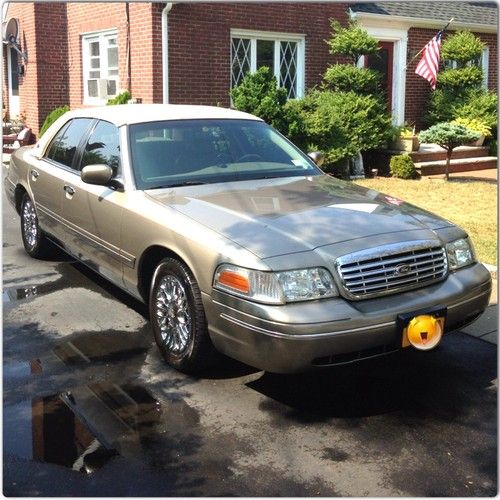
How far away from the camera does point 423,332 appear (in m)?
3.67

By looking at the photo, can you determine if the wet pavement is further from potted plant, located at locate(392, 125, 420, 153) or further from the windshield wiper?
potted plant, located at locate(392, 125, 420, 153)

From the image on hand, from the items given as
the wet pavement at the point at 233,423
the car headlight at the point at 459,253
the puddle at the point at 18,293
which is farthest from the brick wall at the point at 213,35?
the car headlight at the point at 459,253

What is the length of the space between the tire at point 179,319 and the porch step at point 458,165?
9812 mm

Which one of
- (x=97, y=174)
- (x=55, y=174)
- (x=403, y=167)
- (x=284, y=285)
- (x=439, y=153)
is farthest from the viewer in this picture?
(x=439, y=153)

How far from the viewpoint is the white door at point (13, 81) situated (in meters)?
17.9

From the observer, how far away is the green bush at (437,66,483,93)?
15203 mm

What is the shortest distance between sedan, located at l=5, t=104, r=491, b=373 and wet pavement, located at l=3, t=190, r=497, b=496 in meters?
0.34

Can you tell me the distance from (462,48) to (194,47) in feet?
21.2

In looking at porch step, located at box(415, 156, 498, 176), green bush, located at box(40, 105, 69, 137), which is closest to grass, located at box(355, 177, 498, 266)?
porch step, located at box(415, 156, 498, 176)

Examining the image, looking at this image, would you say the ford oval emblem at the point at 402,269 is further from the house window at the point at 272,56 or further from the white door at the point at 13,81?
the white door at the point at 13,81

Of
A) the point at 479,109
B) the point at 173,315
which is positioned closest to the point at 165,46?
the point at 479,109

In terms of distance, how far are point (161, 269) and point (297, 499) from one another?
6.01 feet

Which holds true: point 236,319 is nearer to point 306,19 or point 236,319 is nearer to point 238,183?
point 238,183

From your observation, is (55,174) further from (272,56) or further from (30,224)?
(272,56)
